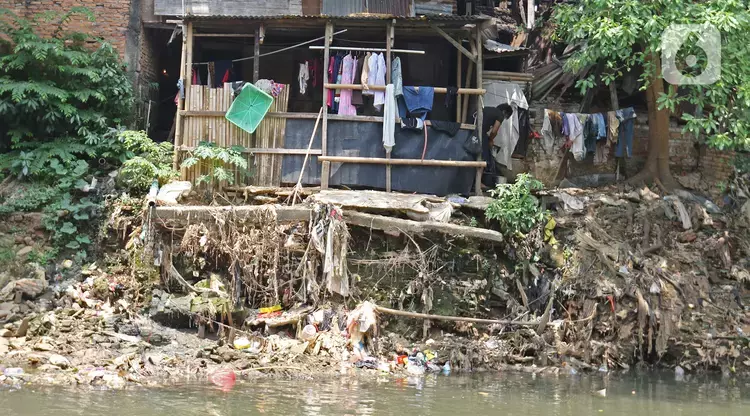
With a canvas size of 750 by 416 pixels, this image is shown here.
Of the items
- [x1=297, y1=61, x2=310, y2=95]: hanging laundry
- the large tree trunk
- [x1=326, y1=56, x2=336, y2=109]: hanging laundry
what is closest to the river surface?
the large tree trunk

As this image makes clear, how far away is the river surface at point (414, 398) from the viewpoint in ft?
27.3

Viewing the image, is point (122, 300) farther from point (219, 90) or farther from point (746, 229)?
point (746, 229)

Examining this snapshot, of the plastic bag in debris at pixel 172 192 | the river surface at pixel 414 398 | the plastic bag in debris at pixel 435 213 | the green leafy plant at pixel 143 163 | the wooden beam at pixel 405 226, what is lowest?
the river surface at pixel 414 398

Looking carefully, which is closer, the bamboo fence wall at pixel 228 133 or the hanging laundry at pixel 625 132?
the bamboo fence wall at pixel 228 133

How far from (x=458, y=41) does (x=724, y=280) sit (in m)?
6.21

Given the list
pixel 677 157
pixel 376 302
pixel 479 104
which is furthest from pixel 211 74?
pixel 677 157

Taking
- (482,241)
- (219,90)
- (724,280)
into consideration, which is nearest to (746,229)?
(724,280)

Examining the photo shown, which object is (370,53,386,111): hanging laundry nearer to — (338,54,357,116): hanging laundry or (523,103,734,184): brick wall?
(338,54,357,116): hanging laundry

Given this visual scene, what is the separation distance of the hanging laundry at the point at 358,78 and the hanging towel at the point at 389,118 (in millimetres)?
493

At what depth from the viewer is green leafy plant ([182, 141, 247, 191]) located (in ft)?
40.9

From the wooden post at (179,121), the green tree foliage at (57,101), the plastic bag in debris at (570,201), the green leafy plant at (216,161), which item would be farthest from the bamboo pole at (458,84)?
the green tree foliage at (57,101)

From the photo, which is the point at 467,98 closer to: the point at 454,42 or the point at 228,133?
the point at 454,42

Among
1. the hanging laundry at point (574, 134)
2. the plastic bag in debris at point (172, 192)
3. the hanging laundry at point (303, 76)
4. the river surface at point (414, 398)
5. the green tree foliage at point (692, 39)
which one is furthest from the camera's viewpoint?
the hanging laundry at point (574, 134)

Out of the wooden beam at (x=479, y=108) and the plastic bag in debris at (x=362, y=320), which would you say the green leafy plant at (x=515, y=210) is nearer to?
the wooden beam at (x=479, y=108)
